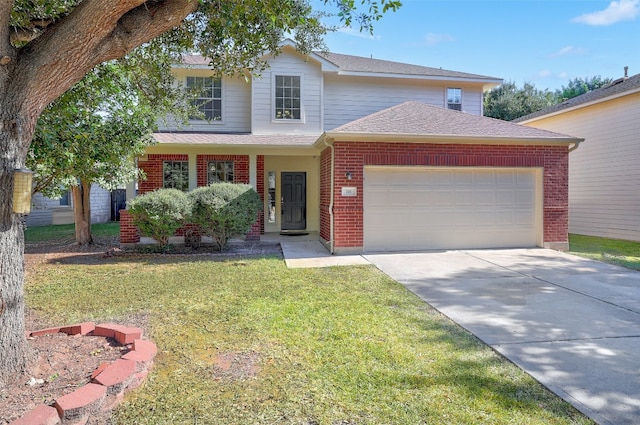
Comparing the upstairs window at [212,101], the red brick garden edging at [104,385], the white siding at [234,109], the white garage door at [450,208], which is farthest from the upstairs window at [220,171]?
the red brick garden edging at [104,385]

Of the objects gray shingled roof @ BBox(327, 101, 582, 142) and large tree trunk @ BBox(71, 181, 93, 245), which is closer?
gray shingled roof @ BBox(327, 101, 582, 142)

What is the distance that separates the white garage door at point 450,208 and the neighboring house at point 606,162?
14.3 ft

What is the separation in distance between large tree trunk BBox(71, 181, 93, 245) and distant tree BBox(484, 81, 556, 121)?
25070mm

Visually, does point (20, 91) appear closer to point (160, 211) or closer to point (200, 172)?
point (160, 211)

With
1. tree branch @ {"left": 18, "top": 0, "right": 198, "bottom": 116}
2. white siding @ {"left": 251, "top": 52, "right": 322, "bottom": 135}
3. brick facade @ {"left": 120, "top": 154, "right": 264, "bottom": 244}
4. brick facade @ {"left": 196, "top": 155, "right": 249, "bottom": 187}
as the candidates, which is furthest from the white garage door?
tree branch @ {"left": 18, "top": 0, "right": 198, "bottom": 116}

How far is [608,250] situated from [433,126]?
575 centimetres

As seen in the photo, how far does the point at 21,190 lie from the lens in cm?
292

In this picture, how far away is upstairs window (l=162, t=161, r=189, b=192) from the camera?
11.6m

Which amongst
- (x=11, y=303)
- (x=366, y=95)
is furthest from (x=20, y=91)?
(x=366, y=95)

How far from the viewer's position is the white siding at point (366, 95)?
13.1 meters

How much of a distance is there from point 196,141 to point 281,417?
9.36 metres

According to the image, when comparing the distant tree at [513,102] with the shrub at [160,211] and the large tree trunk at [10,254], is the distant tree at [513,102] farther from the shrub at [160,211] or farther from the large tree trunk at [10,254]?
the large tree trunk at [10,254]

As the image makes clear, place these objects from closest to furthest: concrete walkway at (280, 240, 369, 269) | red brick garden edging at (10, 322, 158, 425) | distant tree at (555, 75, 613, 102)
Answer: red brick garden edging at (10, 322, 158, 425), concrete walkway at (280, 240, 369, 269), distant tree at (555, 75, 613, 102)

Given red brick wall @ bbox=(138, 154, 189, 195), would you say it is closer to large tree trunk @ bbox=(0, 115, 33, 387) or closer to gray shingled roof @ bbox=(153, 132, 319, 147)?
gray shingled roof @ bbox=(153, 132, 319, 147)
